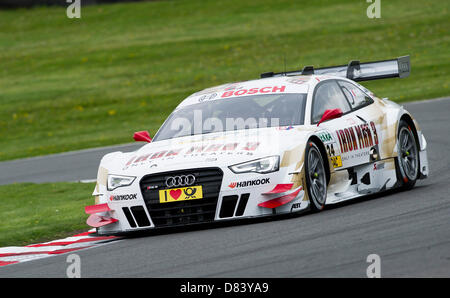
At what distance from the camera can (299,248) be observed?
7105 mm

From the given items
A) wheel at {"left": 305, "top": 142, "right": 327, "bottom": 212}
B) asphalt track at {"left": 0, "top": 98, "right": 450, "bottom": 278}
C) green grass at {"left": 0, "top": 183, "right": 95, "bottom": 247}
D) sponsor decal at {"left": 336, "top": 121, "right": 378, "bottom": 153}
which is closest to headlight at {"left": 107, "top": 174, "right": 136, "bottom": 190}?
asphalt track at {"left": 0, "top": 98, "right": 450, "bottom": 278}

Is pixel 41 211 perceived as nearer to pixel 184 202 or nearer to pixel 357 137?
pixel 184 202

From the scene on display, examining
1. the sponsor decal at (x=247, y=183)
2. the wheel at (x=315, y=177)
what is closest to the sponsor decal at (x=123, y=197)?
the sponsor decal at (x=247, y=183)

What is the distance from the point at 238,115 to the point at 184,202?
1595 mm

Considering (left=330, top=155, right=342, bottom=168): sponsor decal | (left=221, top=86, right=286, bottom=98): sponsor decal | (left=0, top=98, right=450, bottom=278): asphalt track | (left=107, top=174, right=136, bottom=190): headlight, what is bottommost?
(left=0, top=98, right=450, bottom=278): asphalt track

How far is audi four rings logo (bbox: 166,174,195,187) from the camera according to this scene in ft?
28.2

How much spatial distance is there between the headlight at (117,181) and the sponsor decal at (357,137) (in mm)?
2292

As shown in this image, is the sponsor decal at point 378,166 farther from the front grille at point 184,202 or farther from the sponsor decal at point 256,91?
the front grille at point 184,202

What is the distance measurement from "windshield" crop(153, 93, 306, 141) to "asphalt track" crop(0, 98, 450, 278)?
1.10 metres

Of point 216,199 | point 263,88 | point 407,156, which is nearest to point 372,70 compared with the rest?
point 407,156

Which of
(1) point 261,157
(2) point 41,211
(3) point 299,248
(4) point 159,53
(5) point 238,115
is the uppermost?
(4) point 159,53

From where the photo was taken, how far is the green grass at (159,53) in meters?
25.3

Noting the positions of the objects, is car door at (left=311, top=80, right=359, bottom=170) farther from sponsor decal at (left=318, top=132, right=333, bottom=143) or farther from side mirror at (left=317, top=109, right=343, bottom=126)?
side mirror at (left=317, top=109, right=343, bottom=126)

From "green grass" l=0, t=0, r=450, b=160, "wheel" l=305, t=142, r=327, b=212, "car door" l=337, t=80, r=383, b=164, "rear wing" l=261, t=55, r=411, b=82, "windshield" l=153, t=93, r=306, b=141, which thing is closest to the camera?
"wheel" l=305, t=142, r=327, b=212
